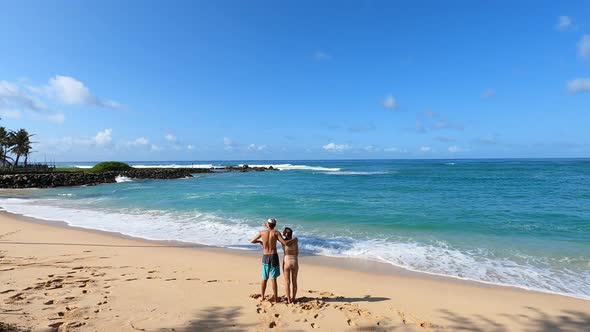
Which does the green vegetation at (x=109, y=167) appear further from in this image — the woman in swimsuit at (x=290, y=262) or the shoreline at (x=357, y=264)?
the woman in swimsuit at (x=290, y=262)

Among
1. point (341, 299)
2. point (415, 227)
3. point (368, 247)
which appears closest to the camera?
point (341, 299)

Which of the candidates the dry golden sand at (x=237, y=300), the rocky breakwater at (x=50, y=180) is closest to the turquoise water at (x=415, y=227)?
the dry golden sand at (x=237, y=300)

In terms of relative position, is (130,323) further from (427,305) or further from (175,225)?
(175,225)

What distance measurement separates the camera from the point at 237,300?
19.8 feet

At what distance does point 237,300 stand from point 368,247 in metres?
5.61

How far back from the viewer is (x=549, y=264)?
8734 mm

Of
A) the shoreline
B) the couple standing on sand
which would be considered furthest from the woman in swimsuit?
the shoreline

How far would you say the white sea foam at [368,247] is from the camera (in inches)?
300

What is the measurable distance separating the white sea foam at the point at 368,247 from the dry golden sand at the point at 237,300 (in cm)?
73

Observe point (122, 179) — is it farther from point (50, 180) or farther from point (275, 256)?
point (275, 256)

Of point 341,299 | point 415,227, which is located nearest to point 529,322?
point 341,299

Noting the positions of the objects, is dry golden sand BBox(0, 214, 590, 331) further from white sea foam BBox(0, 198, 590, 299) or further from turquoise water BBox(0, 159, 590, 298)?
turquoise water BBox(0, 159, 590, 298)

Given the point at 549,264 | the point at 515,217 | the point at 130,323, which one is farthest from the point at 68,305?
the point at 515,217

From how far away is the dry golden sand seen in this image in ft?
16.8
